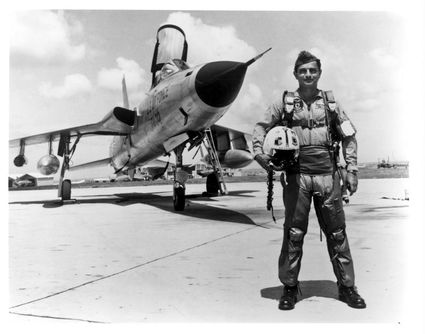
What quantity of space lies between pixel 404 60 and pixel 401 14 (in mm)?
584

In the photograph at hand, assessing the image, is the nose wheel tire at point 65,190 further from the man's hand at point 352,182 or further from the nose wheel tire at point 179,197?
the man's hand at point 352,182

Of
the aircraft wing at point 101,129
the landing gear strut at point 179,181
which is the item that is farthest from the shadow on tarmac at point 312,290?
the aircraft wing at point 101,129

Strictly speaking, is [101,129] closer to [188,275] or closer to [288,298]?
[188,275]

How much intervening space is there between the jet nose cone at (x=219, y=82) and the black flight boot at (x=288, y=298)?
14.5ft

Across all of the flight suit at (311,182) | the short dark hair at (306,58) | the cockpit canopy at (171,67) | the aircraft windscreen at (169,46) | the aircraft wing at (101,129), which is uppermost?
the aircraft windscreen at (169,46)

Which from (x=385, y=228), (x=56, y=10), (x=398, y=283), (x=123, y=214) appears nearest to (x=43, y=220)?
(x=123, y=214)

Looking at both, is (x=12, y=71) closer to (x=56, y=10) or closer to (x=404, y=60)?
(x=56, y=10)

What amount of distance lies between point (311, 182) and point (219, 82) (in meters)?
4.10

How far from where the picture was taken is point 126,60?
303 inches

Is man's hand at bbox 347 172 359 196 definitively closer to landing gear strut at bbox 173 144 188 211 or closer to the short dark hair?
the short dark hair

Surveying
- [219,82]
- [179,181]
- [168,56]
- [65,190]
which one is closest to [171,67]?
[168,56]

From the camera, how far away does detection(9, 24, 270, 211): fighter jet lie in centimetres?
756

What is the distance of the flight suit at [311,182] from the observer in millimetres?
3516

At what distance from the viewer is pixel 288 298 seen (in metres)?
3.35
